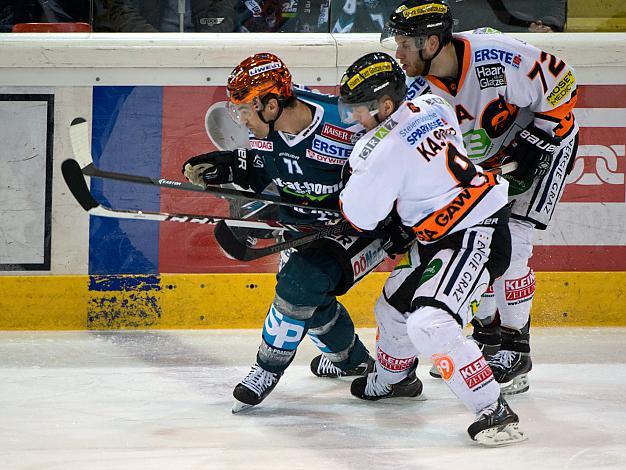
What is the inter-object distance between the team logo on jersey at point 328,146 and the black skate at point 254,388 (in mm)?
731

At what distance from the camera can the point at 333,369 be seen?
3541 mm

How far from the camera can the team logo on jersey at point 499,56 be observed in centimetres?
325

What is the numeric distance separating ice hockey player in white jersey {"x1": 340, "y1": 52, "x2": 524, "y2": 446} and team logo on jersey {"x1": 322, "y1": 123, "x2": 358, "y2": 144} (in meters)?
0.22

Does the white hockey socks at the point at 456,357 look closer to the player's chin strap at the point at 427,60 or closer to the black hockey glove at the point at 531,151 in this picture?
the black hockey glove at the point at 531,151

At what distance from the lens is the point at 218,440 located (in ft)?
8.92

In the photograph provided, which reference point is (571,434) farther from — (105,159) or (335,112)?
(105,159)

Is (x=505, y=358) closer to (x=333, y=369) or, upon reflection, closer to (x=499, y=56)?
(x=333, y=369)

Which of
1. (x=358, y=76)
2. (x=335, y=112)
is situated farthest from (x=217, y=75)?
(x=358, y=76)

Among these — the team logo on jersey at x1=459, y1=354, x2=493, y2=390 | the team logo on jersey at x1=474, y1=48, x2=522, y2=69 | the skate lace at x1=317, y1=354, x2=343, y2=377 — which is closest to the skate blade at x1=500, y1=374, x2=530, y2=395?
the skate lace at x1=317, y1=354, x2=343, y2=377

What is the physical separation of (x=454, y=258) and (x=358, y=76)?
23.0 inches

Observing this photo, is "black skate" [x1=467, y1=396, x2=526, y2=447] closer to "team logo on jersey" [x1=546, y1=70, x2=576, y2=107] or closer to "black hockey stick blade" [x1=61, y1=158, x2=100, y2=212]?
"team logo on jersey" [x1=546, y1=70, x2=576, y2=107]

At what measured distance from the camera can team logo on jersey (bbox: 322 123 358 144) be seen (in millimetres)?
2982

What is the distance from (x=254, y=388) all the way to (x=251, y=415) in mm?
87

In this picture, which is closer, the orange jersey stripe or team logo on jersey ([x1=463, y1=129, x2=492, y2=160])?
the orange jersey stripe
